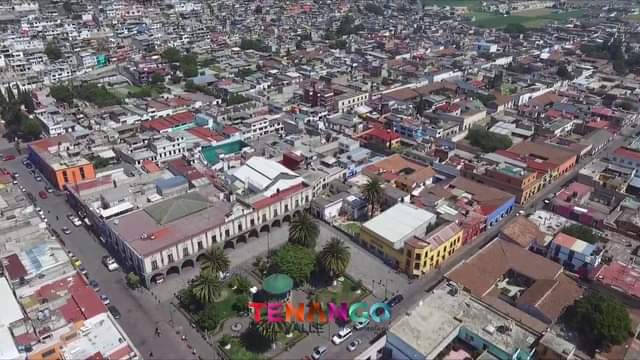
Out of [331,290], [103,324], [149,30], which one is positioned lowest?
[331,290]

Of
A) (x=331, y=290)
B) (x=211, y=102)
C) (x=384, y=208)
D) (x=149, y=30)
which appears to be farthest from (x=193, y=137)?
(x=149, y=30)

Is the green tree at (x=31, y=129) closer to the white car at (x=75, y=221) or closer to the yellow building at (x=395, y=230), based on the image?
the white car at (x=75, y=221)

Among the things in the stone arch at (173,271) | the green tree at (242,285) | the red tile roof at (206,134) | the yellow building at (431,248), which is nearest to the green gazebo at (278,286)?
the green tree at (242,285)

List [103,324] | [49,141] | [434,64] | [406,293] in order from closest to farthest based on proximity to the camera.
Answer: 1. [103,324]
2. [406,293]
3. [49,141]
4. [434,64]

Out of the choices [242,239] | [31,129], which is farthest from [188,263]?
[31,129]

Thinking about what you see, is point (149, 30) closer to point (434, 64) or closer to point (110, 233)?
point (434, 64)

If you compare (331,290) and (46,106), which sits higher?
(46,106)

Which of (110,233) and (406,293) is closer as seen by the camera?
(406,293)
